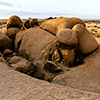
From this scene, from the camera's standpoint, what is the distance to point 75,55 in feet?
30.8

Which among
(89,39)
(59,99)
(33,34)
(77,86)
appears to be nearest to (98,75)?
(77,86)

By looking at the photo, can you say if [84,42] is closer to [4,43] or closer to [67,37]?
[67,37]

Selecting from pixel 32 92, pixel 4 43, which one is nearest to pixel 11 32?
pixel 4 43

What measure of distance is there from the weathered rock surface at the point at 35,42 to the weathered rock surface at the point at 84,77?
11.4 ft

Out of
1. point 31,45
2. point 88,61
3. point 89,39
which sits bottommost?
point 88,61

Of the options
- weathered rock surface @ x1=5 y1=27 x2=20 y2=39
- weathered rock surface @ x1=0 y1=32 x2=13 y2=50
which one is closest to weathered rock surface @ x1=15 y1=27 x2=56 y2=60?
weathered rock surface @ x1=0 y1=32 x2=13 y2=50

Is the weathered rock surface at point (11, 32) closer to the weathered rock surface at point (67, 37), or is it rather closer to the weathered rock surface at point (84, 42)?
the weathered rock surface at point (67, 37)

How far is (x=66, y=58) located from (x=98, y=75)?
8.62 ft

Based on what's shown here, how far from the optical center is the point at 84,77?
727 cm

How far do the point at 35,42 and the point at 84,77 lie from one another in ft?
19.6

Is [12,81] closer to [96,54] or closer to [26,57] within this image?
[26,57]

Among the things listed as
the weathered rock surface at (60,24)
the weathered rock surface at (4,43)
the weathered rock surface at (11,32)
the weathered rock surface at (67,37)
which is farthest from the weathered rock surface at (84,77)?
the weathered rock surface at (11,32)

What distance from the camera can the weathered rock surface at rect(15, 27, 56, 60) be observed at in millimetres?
10555

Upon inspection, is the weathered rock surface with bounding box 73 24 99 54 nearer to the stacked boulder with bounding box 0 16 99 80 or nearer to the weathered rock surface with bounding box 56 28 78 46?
the stacked boulder with bounding box 0 16 99 80
